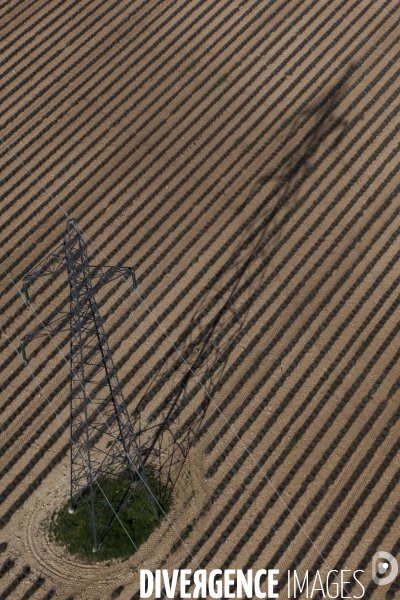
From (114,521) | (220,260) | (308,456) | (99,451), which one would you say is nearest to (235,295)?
(220,260)

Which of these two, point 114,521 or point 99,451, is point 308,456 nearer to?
point 114,521

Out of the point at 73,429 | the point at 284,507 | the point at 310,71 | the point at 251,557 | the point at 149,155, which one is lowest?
the point at 251,557

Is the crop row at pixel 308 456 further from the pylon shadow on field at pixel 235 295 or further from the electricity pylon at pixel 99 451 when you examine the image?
the electricity pylon at pixel 99 451

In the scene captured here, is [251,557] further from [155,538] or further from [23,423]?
[23,423]

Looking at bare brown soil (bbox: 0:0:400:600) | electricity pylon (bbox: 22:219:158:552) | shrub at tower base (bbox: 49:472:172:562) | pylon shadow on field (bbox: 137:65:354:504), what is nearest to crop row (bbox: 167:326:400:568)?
bare brown soil (bbox: 0:0:400:600)

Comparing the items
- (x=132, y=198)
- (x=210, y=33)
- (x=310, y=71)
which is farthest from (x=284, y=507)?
(x=210, y=33)

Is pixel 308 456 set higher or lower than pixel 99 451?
lower

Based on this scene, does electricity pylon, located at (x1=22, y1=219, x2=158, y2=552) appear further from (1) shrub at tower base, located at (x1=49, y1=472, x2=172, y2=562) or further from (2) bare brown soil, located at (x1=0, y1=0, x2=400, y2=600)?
(2) bare brown soil, located at (x1=0, y1=0, x2=400, y2=600)
